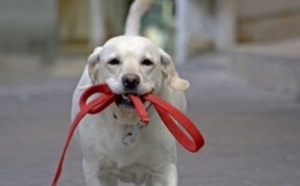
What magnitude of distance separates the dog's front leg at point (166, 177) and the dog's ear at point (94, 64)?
509mm

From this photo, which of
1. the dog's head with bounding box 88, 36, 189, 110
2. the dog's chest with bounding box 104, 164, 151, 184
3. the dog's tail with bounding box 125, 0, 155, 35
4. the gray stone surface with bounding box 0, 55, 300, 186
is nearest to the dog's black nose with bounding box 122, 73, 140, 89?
the dog's head with bounding box 88, 36, 189, 110

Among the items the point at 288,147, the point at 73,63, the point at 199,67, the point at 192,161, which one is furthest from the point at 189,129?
the point at 73,63

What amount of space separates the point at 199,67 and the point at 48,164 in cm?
848

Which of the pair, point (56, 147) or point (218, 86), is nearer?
point (56, 147)

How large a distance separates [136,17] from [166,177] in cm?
116

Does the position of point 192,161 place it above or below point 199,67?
above

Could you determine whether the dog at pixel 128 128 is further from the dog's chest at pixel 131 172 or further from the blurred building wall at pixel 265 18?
the blurred building wall at pixel 265 18

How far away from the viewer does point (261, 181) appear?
18.1 ft

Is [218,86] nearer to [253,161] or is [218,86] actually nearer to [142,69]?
[253,161]

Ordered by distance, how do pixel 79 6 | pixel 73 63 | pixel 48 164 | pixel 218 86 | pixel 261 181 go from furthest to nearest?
1. pixel 79 6
2. pixel 73 63
3. pixel 218 86
4. pixel 48 164
5. pixel 261 181

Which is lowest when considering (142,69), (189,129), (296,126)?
(296,126)

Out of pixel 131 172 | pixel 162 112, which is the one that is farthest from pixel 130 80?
pixel 131 172

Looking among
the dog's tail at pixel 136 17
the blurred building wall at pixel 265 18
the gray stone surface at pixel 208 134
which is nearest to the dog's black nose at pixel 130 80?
the dog's tail at pixel 136 17

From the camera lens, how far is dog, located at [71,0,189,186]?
12.5 ft
